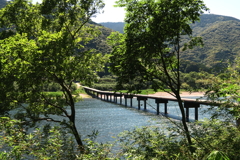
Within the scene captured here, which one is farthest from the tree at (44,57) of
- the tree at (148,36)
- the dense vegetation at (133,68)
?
the tree at (148,36)

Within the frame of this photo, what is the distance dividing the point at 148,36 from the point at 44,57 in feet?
10.5

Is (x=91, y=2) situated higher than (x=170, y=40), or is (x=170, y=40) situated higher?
(x=91, y=2)

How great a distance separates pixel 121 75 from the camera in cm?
723

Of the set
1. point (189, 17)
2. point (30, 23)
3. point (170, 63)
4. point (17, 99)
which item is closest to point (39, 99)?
point (17, 99)

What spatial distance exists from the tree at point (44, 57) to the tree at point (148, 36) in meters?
1.68

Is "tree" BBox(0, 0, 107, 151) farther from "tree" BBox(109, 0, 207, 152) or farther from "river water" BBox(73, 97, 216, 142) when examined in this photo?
"river water" BBox(73, 97, 216, 142)

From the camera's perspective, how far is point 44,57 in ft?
23.8

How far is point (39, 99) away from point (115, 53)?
3606mm

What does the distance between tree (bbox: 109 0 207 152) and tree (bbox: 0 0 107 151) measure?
5.52 feet

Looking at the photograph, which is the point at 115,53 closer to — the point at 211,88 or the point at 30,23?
the point at 211,88

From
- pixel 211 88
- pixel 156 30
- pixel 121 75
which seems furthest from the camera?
pixel 121 75

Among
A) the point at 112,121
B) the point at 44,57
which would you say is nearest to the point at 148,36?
the point at 44,57

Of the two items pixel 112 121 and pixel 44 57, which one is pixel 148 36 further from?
pixel 112 121

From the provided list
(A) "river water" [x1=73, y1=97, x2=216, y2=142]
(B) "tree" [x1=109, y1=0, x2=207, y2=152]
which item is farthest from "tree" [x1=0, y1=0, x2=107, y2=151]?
(A) "river water" [x1=73, y1=97, x2=216, y2=142]
